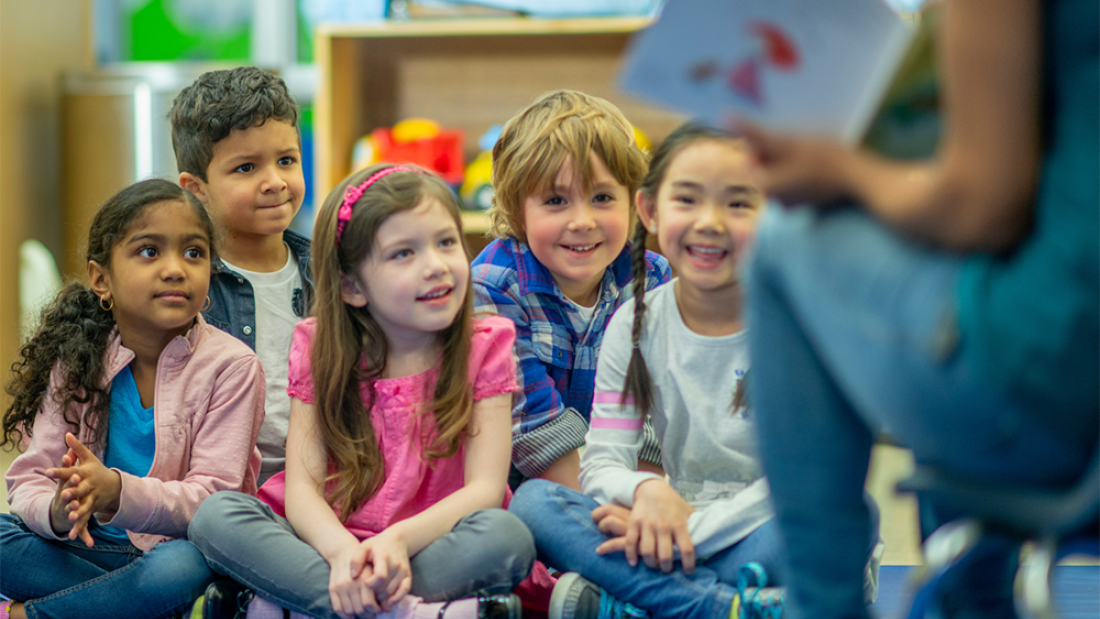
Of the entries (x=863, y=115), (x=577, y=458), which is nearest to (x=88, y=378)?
(x=577, y=458)

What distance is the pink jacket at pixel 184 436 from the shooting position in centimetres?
112

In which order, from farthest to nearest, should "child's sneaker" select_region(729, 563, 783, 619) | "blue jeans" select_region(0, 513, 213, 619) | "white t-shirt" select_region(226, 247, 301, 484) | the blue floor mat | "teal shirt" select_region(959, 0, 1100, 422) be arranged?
"white t-shirt" select_region(226, 247, 301, 484) < the blue floor mat < "blue jeans" select_region(0, 513, 213, 619) < "child's sneaker" select_region(729, 563, 783, 619) < "teal shirt" select_region(959, 0, 1100, 422)

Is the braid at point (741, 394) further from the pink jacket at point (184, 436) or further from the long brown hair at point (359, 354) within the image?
the pink jacket at point (184, 436)

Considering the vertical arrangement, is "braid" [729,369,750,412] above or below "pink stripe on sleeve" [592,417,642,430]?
above

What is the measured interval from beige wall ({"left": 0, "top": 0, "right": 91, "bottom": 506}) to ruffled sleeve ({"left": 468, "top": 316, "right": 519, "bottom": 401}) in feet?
6.59

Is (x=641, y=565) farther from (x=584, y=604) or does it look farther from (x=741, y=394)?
(x=741, y=394)

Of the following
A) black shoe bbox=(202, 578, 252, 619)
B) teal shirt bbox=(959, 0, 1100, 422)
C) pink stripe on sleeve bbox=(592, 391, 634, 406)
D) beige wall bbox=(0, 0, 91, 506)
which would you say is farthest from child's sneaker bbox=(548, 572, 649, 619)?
beige wall bbox=(0, 0, 91, 506)

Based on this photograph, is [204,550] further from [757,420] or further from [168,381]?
[757,420]

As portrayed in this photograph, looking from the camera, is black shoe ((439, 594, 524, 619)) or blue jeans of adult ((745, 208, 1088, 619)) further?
black shoe ((439, 594, 524, 619))

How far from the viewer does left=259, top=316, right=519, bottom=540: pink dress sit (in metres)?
1.12

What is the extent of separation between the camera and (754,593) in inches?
38.5

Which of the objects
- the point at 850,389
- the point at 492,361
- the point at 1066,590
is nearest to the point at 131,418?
the point at 492,361

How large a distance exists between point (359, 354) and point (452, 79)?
1.85m

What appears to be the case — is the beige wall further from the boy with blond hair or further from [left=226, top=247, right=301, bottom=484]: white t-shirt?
the boy with blond hair
